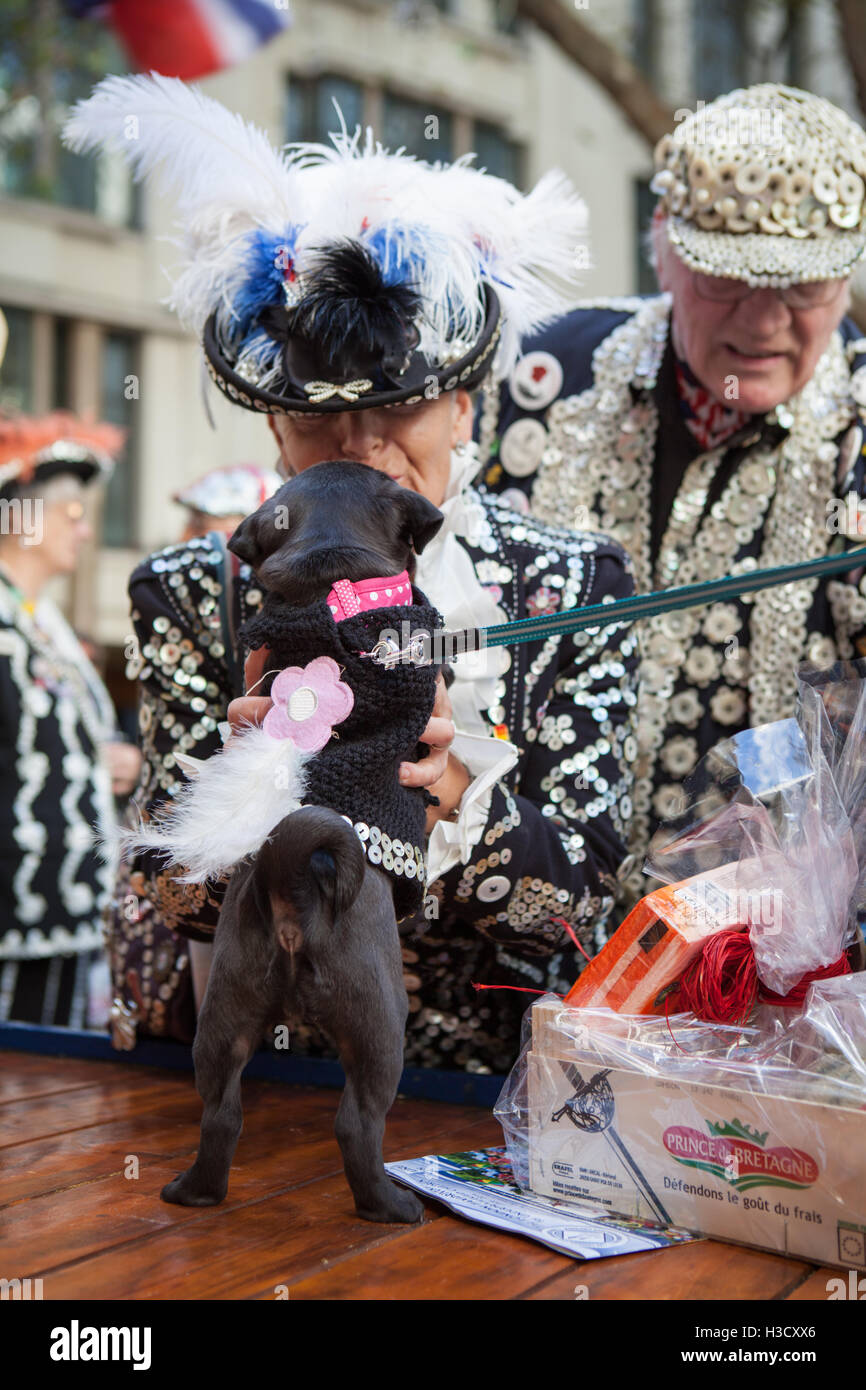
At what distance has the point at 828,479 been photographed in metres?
2.25

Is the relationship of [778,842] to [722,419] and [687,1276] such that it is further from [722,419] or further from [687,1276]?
[722,419]

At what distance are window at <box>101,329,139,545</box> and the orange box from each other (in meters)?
10.8

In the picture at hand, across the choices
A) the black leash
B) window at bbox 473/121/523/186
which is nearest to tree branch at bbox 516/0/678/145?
the black leash

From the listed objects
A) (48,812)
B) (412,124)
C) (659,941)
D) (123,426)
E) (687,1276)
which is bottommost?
(687,1276)

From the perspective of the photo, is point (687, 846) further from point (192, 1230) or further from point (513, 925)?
point (192, 1230)

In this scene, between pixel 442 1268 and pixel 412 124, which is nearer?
pixel 442 1268

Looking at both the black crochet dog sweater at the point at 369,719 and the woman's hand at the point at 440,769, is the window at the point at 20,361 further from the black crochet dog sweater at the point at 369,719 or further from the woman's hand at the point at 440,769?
the black crochet dog sweater at the point at 369,719

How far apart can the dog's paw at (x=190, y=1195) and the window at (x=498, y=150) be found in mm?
12694

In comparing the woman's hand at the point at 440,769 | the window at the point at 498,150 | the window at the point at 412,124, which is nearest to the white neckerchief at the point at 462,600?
the woman's hand at the point at 440,769

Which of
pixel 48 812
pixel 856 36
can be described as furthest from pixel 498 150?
pixel 48 812

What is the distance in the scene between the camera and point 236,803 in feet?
4.00

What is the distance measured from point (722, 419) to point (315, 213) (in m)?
0.87
